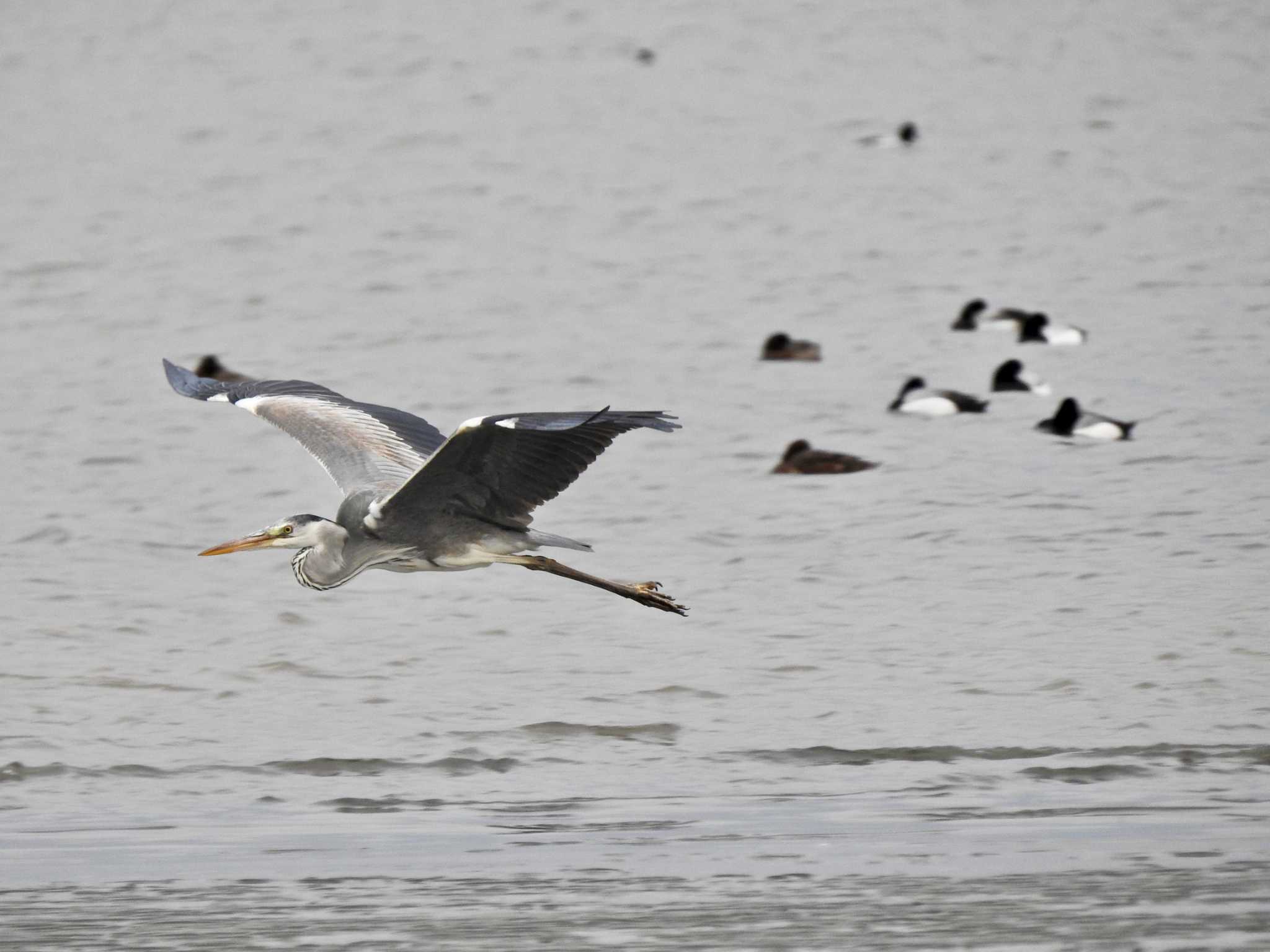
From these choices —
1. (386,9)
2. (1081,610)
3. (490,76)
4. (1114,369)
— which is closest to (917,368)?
(1114,369)

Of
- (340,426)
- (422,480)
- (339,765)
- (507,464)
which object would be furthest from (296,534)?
(507,464)

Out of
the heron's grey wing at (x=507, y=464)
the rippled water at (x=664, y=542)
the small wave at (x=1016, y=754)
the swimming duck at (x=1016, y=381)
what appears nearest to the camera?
the rippled water at (x=664, y=542)

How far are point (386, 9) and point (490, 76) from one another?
6.35 metres

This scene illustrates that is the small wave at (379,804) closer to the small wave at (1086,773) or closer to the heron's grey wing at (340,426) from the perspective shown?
the heron's grey wing at (340,426)

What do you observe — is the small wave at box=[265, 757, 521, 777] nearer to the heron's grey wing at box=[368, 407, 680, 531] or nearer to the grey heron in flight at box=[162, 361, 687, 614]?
the grey heron in flight at box=[162, 361, 687, 614]

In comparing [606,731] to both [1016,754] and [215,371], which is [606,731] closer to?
[1016,754]

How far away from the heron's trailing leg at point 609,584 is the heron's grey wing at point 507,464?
0.40m

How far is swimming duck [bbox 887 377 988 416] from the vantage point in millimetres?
17859

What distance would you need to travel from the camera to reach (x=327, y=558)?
1101 cm

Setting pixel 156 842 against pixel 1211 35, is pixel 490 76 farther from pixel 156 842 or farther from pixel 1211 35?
pixel 156 842

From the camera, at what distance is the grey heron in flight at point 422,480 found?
9781 mm

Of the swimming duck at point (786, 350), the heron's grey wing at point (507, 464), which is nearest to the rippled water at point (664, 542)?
the swimming duck at point (786, 350)

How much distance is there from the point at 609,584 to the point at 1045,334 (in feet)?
35.2

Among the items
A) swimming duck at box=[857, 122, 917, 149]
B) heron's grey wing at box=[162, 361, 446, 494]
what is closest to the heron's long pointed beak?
heron's grey wing at box=[162, 361, 446, 494]
